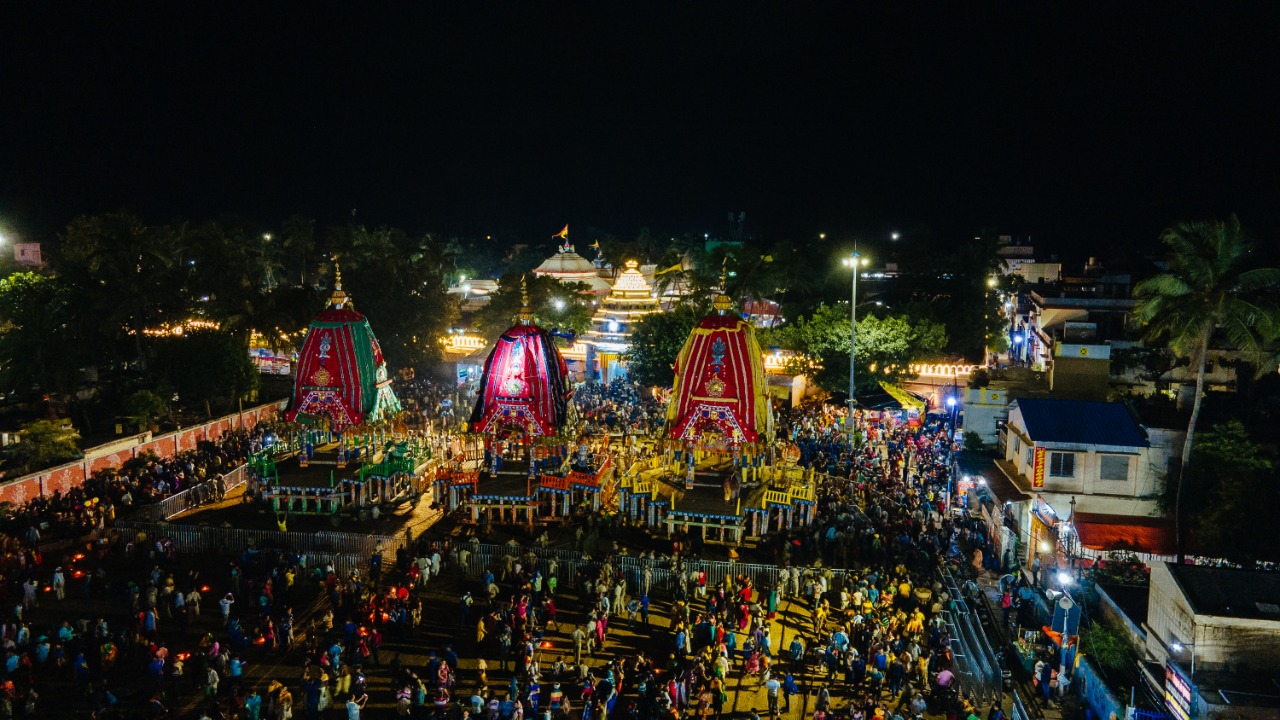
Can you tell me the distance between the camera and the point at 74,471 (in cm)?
2697

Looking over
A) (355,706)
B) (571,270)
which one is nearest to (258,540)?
(355,706)

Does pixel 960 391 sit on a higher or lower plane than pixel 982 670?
higher

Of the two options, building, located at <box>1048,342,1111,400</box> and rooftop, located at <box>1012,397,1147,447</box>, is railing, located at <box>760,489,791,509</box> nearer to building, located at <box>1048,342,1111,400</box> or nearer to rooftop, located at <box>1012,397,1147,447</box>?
rooftop, located at <box>1012,397,1147,447</box>

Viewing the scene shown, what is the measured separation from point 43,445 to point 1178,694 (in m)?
30.0

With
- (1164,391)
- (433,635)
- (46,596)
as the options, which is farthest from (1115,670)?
(46,596)

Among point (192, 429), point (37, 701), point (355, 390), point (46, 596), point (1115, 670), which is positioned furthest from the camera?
point (192, 429)

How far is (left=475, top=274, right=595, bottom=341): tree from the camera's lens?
47906 millimetres

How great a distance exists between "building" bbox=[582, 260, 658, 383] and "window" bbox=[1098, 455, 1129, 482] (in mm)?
26329

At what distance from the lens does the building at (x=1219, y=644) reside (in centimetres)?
1293

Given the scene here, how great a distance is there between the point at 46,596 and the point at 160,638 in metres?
4.17

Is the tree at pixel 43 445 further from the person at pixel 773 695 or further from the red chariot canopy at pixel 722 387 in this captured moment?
the person at pixel 773 695

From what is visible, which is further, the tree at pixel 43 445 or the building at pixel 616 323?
the building at pixel 616 323

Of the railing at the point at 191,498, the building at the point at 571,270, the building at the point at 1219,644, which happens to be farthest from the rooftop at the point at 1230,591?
the building at the point at 571,270

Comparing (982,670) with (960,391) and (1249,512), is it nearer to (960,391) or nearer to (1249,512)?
(1249,512)
